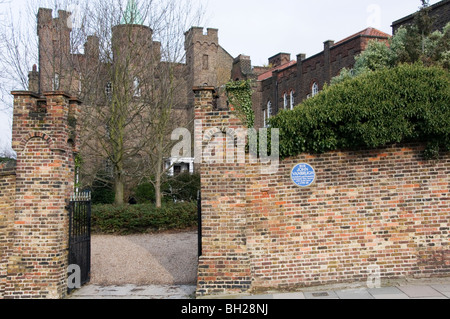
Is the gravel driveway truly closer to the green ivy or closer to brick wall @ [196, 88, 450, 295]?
brick wall @ [196, 88, 450, 295]

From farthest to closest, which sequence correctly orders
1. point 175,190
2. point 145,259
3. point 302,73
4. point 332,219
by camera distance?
point 302,73, point 175,190, point 145,259, point 332,219

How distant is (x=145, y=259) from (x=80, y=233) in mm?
3335

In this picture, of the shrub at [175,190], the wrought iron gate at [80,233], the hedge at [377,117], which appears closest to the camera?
the hedge at [377,117]

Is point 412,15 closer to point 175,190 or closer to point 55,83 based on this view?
point 175,190

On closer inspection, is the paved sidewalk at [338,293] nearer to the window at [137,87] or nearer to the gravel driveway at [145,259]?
the gravel driveway at [145,259]

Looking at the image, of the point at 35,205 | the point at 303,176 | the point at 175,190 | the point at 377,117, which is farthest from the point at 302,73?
the point at 35,205

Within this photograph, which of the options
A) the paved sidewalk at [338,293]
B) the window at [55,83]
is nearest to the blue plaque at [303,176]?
the paved sidewalk at [338,293]

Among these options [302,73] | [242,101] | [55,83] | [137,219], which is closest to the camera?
[242,101]

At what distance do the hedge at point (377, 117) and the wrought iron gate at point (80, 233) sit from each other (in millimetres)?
4604

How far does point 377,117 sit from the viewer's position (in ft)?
26.0

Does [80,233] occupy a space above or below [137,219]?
above

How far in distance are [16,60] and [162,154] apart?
293 inches

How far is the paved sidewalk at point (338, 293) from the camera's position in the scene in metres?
7.21

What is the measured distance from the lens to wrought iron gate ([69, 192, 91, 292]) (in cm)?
877
